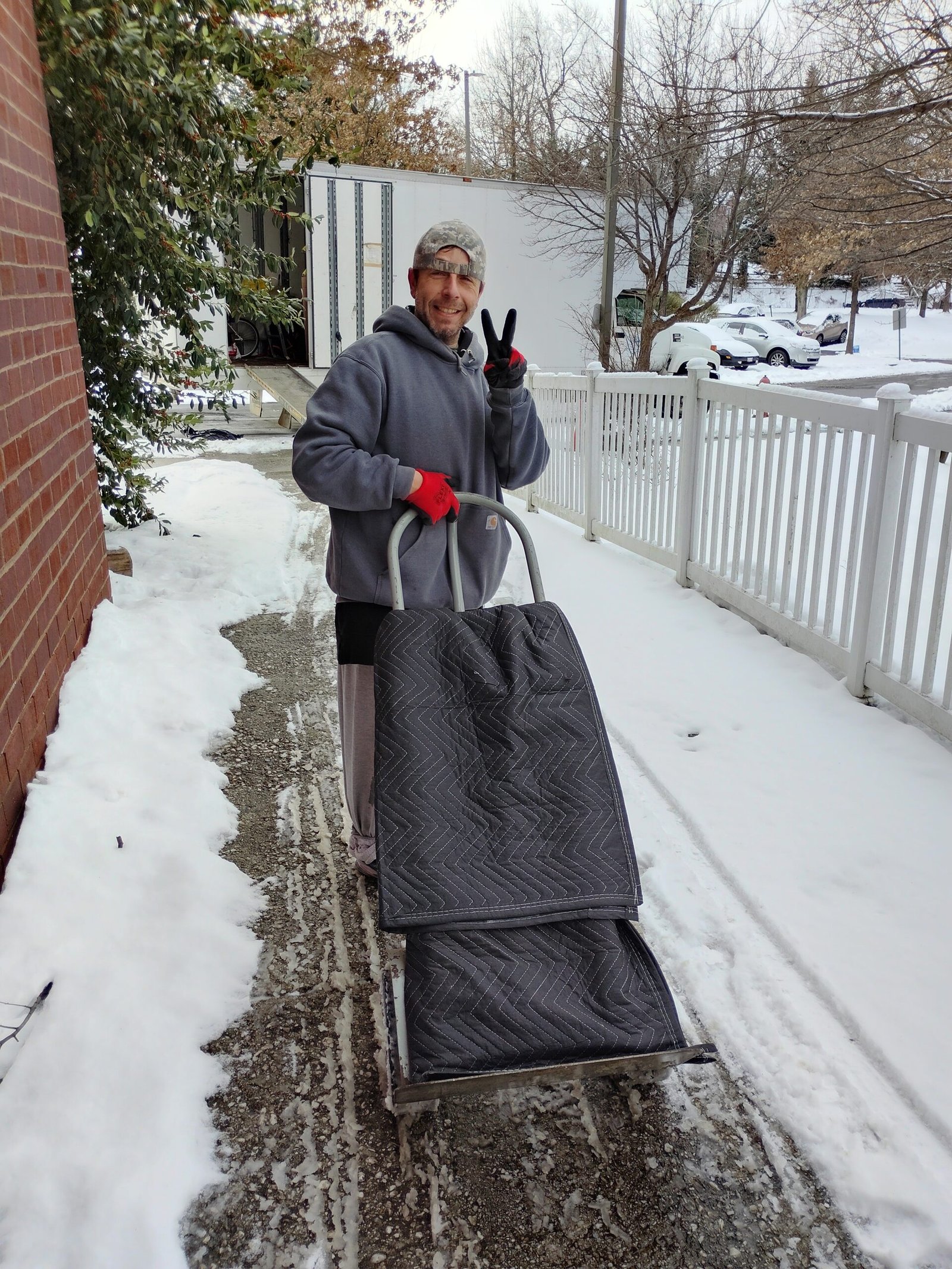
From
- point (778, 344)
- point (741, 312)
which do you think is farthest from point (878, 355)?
point (778, 344)

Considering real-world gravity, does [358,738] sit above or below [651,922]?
above

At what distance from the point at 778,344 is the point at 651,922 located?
30.6 metres

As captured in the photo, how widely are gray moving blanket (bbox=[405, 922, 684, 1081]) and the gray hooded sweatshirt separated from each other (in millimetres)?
915

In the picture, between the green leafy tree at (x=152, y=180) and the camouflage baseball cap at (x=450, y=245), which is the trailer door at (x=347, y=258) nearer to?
the green leafy tree at (x=152, y=180)

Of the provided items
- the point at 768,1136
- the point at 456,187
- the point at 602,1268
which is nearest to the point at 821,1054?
the point at 768,1136

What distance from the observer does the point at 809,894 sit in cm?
303

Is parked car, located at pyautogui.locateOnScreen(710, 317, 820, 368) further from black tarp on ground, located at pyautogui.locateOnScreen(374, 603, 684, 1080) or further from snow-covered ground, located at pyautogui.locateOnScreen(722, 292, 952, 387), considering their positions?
black tarp on ground, located at pyautogui.locateOnScreen(374, 603, 684, 1080)

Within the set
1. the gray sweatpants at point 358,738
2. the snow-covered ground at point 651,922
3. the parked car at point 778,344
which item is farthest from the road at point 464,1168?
the parked car at point 778,344

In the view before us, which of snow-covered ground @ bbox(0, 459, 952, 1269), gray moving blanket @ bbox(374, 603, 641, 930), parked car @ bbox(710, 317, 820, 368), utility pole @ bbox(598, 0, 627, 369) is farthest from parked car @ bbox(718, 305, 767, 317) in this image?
gray moving blanket @ bbox(374, 603, 641, 930)

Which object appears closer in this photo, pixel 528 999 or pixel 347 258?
pixel 528 999

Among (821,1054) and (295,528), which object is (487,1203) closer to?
(821,1054)

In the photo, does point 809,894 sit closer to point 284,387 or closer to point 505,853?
point 505,853

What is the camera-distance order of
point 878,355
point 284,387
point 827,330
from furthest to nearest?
point 827,330 < point 878,355 < point 284,387

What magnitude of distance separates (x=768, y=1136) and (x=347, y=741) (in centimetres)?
151
